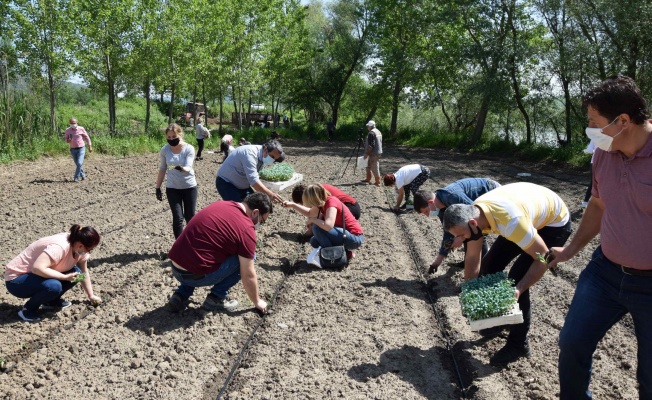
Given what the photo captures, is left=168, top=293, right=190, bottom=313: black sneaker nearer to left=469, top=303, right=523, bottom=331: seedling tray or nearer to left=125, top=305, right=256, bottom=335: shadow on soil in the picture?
left=125, top=305, right=256, bottom=335: shadow on soil

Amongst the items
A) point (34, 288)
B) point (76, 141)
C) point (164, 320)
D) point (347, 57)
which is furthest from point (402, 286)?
point (347, 57)

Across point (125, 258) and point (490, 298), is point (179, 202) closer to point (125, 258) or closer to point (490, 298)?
point (125, 258)

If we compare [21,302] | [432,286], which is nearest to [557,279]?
[432,286]

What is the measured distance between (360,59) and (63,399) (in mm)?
35404

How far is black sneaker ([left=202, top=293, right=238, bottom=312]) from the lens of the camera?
4.71 meters

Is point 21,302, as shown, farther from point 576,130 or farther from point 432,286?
point 576,130

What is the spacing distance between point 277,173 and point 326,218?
2271 millimetres

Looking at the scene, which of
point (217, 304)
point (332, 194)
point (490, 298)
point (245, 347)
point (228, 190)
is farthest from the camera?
point (332, 194)

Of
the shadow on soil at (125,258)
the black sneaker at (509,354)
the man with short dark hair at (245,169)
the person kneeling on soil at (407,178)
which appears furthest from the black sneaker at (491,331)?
the person kneeling on soil at (407,178)

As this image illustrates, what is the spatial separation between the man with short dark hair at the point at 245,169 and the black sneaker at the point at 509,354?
9.95 feet

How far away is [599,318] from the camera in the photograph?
2484 mm

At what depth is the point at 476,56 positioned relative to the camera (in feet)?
71.4

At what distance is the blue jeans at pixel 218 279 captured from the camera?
441 cm

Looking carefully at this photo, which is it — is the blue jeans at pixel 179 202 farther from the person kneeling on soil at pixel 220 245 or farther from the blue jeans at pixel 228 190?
the person kneeling on soil at pixel 220 245
